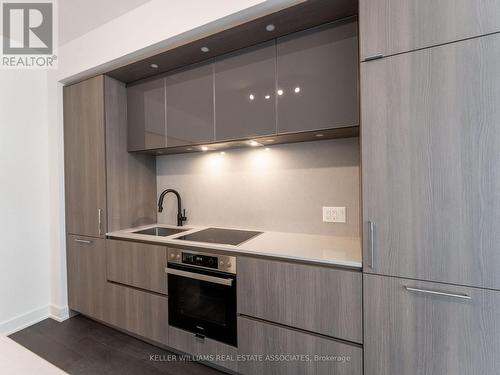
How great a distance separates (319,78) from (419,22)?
0.52m

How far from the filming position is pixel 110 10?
1.85m

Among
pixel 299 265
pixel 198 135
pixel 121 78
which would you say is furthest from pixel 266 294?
pixel 121 78

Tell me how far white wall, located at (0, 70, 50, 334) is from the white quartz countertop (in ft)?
3.30

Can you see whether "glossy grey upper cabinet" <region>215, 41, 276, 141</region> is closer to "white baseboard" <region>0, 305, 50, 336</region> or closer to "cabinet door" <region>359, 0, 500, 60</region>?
"cabinet door" <region>359, 0, 500, 60</region>

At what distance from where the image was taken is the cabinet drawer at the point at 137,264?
5.79ft

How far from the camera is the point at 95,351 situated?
1871 mm

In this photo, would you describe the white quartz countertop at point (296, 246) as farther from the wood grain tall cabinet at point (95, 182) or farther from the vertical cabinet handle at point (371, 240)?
the wood grain tall cabinet at point (95, 182)

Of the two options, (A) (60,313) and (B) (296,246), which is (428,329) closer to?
(B) (296,246)

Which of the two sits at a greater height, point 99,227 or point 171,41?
point 171,41

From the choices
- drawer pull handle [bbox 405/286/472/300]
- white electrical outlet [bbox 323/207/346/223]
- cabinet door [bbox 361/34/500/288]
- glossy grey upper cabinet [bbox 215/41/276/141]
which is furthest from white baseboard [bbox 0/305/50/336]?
drawer pull handle [bbox 405/286/472/300]

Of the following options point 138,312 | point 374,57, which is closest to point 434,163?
point 374,57

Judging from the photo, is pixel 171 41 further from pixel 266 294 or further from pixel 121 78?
pixel 266 294

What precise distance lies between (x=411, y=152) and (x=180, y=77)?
1698 mm

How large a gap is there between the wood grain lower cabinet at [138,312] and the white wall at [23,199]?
2.82ft
